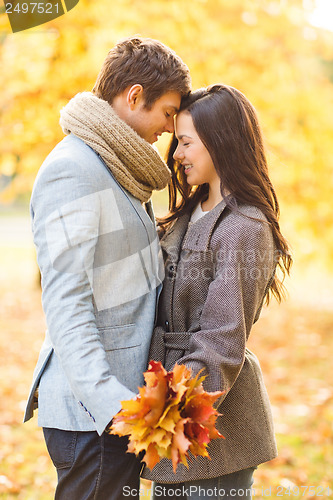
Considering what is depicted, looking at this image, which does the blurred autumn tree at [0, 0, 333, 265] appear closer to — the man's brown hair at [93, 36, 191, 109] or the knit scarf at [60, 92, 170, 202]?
the man's brown hair at [93, 36, 191, 109]

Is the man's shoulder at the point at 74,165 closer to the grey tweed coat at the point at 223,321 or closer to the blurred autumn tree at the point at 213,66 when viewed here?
the grey tweed coat at the point at 223,321

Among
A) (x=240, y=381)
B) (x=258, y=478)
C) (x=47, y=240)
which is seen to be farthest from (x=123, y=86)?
(x=258, y=478)

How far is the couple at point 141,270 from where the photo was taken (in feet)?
5.59

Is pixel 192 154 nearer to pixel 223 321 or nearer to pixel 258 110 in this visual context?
pixel 223 321

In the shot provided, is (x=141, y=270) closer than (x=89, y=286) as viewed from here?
No

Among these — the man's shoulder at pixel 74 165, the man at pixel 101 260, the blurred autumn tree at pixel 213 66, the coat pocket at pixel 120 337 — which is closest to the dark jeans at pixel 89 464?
the man at pixel 101 260

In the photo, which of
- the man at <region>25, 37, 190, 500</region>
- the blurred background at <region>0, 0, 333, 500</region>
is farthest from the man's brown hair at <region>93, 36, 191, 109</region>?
the blurred background at <region>0, 0, 333, 500</region>

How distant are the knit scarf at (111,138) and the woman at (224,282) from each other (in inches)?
9.9

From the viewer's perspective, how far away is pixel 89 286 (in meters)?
1.74

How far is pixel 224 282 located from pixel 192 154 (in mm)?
588

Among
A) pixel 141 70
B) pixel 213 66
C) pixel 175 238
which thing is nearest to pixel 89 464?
pixel 175 238

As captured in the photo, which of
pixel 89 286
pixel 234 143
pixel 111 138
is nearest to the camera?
pixel 89 286

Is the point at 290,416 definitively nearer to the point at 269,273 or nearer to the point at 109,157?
the point at 269,273

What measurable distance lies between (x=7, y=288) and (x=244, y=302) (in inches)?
371
